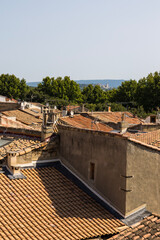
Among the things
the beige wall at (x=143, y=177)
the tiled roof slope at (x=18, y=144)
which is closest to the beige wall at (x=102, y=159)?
the beige wall at (x=143, y=177)

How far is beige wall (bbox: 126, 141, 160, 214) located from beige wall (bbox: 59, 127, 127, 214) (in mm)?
243

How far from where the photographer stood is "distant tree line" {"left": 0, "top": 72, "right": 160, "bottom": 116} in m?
72.5

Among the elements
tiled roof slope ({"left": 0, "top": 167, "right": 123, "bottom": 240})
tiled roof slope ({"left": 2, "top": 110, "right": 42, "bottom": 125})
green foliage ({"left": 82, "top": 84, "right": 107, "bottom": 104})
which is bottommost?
tiled roof slope ({"left": 0, "top": 167, "right": 123, "bottom": 240})

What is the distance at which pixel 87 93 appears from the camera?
322ft

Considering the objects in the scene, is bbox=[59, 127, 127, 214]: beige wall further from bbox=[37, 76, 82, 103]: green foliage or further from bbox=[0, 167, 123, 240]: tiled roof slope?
bbox=[37, 76, 82, 103]: green foliage

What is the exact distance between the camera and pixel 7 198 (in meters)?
10.4

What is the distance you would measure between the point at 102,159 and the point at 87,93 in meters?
87.3

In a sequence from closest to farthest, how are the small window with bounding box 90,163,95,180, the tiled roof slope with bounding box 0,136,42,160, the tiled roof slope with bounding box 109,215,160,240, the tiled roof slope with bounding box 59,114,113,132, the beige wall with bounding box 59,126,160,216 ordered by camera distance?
the tiled roof slope with bounding box 109,215,160,240 < the beige wall with bounding box 59,126,160,216 < the small window with bounding box 90,163,95,180 < the tiled roof slope with bounding box 0,136,42,160 < the tiled roof slope with bounding box 59,114,113,132

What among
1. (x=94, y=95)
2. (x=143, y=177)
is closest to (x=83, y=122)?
(x=143, y=177)

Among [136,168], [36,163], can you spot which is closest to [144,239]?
[136,168]

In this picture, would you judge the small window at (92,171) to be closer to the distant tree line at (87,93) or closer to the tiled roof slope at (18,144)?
the tiled roof slope at (18,144)

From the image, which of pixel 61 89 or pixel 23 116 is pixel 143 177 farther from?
pixel 61 89

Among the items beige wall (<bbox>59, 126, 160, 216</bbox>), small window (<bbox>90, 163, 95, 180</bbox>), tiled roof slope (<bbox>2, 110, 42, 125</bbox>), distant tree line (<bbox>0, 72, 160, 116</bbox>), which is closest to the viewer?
beige wall (<bbox>59, 126, 160, 216</bbox>)

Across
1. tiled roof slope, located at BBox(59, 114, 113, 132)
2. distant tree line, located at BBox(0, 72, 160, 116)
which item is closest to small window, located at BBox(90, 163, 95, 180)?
tiled roof slope, located at BBox(59, 114, 113, 132)
